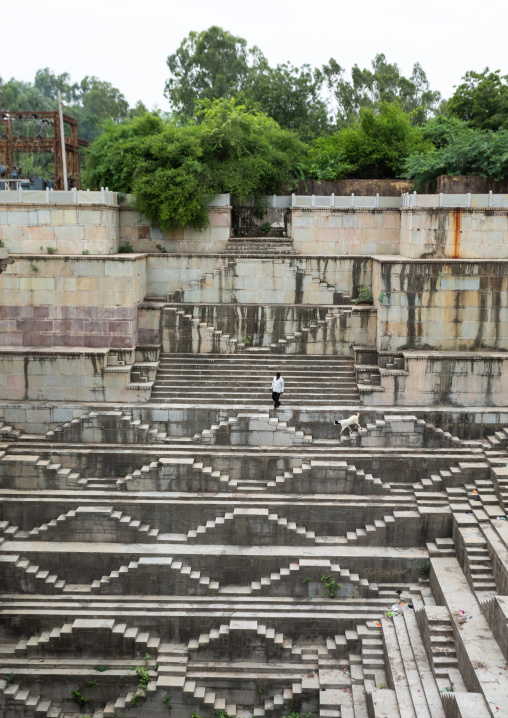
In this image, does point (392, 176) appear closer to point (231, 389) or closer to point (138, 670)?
point (231, 389)

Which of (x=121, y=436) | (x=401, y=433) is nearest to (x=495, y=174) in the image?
(x=401, y=433)

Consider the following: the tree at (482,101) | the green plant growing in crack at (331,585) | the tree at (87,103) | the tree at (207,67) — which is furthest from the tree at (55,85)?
the green plant growing in crack at (331,585)

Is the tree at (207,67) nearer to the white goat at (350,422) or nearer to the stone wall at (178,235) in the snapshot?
the stone wall at (178,235)

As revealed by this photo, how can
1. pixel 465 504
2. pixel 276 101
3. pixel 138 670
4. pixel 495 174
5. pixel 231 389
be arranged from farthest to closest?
pixel 276 101, pixel 495 174, pixel 231 389, pixel 465 504, pixel 138 670

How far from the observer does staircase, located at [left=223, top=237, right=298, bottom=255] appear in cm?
1906

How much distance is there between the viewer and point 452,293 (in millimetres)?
16234

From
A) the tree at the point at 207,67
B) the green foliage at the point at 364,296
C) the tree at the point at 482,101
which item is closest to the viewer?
the green foliage at the point at 364,296

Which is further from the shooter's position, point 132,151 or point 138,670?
point 132,151

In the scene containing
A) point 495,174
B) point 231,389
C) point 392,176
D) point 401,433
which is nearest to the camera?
point 401,433

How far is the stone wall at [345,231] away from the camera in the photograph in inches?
746

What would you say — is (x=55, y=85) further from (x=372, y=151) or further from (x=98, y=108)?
(x=372, y=151)

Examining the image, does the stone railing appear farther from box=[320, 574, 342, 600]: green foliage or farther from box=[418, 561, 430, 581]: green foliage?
box=[320, 574, 342, 600]: green foliage

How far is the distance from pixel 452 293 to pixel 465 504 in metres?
5.09

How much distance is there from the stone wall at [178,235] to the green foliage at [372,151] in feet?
13.5
